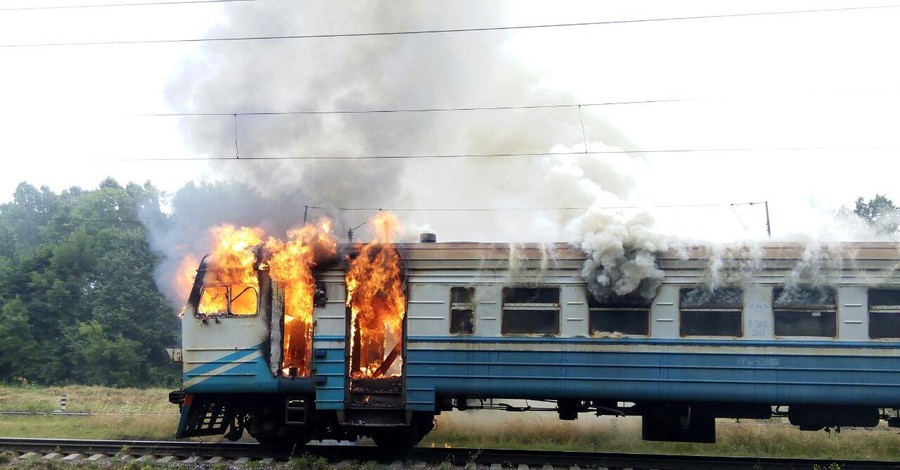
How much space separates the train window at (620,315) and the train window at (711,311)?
1.98 feet

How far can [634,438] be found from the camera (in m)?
13.9

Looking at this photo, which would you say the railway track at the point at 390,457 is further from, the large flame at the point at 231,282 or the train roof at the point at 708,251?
the train roof at the point at 708,251

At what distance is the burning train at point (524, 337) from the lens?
36.6 ft

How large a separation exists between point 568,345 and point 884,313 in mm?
5044

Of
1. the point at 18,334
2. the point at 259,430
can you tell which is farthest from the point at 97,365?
the point at 259,430

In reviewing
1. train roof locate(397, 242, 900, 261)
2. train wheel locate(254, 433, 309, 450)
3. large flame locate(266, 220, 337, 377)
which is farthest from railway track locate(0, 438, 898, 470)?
train roof locate(397, 242, 900, 261)

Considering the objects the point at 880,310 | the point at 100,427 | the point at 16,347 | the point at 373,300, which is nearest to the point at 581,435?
the point at 373,300

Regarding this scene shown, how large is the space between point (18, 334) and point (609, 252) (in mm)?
42729

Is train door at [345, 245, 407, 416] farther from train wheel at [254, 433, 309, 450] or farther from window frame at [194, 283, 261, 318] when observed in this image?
window frame at [194, 283, 261, 318]

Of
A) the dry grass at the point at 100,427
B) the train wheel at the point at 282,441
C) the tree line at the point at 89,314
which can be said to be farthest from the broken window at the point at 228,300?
the tree line at the point at 89,314

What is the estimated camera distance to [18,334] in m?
42.2

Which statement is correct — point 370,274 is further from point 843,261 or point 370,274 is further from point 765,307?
point 843,261

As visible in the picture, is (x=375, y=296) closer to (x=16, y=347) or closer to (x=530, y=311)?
(x=530, y=311)

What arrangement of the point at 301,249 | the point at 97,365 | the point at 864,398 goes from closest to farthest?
1. the point at 864,398
2. the point at 301,249
3. the point at 97,365
